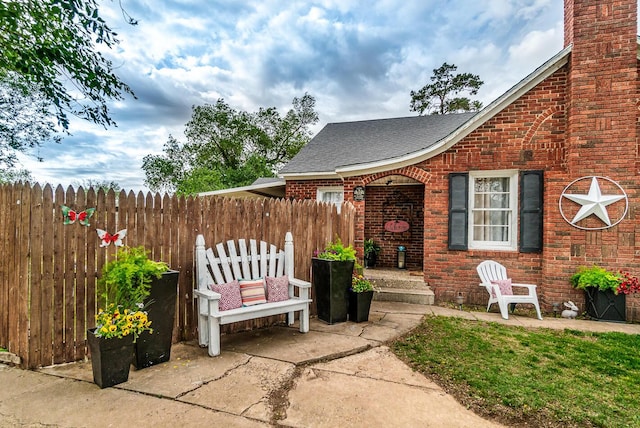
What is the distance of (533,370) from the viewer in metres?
3.30

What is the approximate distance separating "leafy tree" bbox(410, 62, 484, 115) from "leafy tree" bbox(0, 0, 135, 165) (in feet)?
64.5

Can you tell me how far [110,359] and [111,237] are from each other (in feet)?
4.01

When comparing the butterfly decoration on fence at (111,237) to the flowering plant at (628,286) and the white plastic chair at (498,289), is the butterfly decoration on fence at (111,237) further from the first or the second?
the flowering plant at (628,286)

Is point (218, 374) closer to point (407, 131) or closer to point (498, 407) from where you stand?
point (498, 407)

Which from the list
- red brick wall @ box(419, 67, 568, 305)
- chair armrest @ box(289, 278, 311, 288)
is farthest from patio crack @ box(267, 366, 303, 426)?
red brick wall @ box(419, 67, 568, 305)

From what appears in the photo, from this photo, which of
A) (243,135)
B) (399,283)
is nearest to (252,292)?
(399,283)

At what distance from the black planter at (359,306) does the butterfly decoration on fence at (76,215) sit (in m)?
3.47

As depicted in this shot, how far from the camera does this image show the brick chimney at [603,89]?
5.45m

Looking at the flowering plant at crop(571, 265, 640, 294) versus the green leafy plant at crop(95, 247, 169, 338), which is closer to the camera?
the green leafy plant at crop(95, 247, 169, 338)

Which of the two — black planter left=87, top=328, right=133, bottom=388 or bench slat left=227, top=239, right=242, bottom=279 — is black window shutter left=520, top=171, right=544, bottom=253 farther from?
black planter left=87, top=328, right=133, bottom=388

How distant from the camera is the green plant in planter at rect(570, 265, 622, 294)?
5.27 meters

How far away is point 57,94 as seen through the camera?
477 centimetres

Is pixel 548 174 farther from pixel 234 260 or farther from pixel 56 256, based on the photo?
pixel 56 256

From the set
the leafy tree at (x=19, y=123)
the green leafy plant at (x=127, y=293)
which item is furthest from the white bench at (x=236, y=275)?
the leafy tree at (x=19, y=123)
